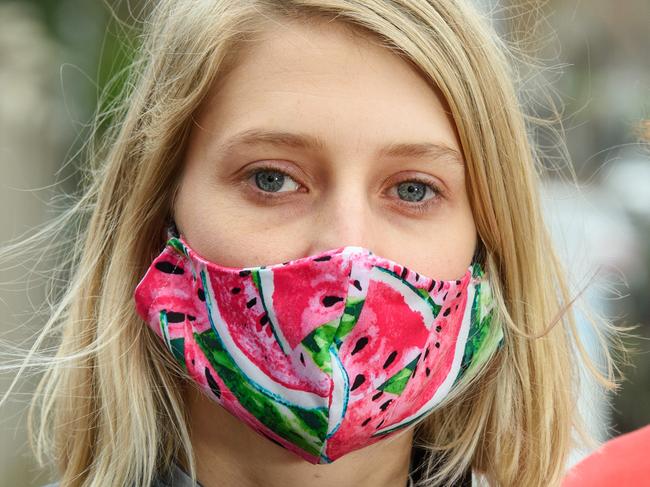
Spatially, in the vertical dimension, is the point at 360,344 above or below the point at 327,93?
below

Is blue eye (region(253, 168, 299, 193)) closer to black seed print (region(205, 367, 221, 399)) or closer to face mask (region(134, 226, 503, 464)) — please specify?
face mask (region(134, 226, 503, 464))

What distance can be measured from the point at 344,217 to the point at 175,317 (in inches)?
18.5

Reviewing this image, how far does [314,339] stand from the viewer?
234 centimetres

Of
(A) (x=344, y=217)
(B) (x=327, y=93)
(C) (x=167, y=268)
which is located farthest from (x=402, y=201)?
(C) (x=167, y=268)

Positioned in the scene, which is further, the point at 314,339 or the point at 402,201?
the point at 402,201

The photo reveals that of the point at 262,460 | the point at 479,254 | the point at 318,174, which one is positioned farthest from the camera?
the point at 479,254

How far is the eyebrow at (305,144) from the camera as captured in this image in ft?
7.93

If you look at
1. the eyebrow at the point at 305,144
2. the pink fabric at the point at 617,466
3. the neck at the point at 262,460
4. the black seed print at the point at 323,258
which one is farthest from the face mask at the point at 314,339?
the pink fabric at the point at 617,466

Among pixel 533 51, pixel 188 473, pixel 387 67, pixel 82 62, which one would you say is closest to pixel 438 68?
pixel 387 67

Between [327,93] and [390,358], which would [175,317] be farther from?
[327,93]

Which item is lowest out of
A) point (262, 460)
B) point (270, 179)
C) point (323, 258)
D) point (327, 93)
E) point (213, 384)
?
point (262, 460)

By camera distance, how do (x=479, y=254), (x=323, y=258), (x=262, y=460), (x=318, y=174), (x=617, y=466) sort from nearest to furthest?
(x=323, y=258)
(x=318, y=174)
(x=262, y=460)
(x=479, y=254)
(x=617, y=466)

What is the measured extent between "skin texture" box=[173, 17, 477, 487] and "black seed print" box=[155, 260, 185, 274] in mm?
78

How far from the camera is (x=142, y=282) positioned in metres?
2.59
